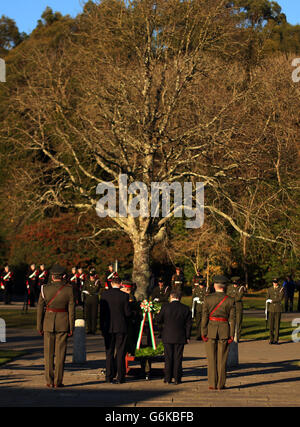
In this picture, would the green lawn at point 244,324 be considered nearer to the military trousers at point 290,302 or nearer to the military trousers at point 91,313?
the military trousers at point 91,313

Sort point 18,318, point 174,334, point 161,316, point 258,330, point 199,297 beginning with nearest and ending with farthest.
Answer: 1. point 174,334
2. point 161,316
3. point 199,297
4. point 258,330
5. point 18,318

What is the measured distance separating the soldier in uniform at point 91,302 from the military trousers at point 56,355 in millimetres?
11711

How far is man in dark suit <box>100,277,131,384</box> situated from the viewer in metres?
14.7

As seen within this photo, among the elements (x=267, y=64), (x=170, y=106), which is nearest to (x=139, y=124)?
(x=170, y=106)

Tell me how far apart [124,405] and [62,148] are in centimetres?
2268

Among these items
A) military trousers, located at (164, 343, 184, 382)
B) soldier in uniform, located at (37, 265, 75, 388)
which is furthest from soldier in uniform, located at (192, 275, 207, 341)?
soldier in uniform, located at (37, 265, 75, 388)

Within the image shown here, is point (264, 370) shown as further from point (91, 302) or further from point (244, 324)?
point (244, 324)

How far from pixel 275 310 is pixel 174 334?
980cm

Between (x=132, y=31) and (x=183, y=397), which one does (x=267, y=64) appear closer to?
(x=132, y=31)

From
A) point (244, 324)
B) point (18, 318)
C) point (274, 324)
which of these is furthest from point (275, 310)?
point (18, 318)

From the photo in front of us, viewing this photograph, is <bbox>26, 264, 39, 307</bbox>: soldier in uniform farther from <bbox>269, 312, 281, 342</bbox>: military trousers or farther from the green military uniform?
<bbox>269, 312, 281, 342</bbox>: military trousers

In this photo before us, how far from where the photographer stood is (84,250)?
44.4 metres

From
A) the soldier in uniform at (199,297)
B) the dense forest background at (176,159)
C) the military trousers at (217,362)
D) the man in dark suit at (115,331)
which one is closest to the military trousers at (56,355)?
the man in dark suit at (115,331)

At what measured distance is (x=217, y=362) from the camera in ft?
46.1
